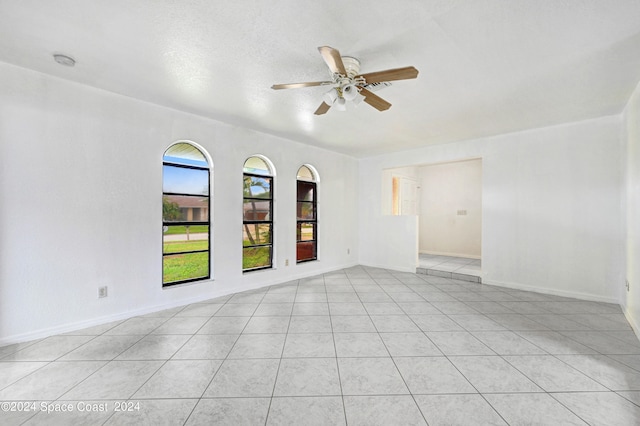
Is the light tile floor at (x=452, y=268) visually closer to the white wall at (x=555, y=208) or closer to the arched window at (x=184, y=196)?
the white wall at (x=555, y=208)

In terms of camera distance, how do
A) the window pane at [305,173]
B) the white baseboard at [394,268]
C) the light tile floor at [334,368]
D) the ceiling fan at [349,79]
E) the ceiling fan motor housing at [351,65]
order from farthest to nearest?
1. the white baseboard at [394,268]
2. the window pane at [305,173]
3. the ceiling fan motor housing at [351,65]
4. the ceiling fan at [349,79]
5. the light tile floor at [334,368]

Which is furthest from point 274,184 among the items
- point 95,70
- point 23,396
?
point 23,396

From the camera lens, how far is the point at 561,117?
398 centimetres

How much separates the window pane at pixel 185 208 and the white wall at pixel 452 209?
662 centimetres

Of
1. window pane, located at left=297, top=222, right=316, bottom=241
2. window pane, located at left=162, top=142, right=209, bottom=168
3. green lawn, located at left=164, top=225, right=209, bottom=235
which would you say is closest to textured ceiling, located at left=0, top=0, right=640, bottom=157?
window pane, located at left=162, top=142, right=209, bottom=168

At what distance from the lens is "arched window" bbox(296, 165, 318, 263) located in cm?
571

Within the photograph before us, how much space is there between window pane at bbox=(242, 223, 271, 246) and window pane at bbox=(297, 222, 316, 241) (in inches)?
32.2

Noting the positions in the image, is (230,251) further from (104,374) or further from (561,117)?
(561,117)

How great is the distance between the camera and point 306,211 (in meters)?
5.85

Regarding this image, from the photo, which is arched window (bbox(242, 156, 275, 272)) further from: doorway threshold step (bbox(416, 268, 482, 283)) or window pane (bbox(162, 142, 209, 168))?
doorway threshold step (bbox(416, 268, 482, 283))

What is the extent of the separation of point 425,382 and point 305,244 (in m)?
4.01

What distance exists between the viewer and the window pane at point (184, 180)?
3.78m

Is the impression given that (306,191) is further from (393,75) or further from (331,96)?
(393,75)

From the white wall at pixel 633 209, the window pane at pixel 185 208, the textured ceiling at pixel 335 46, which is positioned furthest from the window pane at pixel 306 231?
the white wall at pixel 633 209
